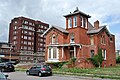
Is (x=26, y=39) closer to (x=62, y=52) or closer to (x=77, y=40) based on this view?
(x=62, y=52)

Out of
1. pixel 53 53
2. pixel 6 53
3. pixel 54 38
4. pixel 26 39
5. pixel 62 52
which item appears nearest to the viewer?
pixel 62 52

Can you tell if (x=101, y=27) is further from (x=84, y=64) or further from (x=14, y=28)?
(x=14, y=28)

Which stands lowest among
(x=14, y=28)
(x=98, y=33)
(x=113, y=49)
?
(x=113, y=49)

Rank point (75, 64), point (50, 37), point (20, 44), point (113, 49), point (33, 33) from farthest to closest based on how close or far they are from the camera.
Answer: point (33, 33), point (20, 44), point (113, 49), point (50, 37), point (75, 64)

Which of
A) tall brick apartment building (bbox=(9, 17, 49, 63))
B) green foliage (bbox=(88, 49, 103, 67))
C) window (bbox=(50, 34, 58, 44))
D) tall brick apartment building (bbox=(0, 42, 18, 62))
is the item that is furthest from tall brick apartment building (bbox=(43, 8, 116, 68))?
tall brick apartment building (bbox=(9, 17, 49, 63))

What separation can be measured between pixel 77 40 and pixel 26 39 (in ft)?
207

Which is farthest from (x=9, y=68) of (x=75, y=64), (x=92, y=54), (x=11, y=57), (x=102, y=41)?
(x=11, y=57)

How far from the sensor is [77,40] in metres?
42.2

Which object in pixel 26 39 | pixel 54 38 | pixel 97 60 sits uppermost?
pixel 26 39

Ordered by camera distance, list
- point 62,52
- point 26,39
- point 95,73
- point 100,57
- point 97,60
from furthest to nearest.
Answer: point 26,39 < point 62,52 < point 100,57 < point 97,60 < point 95,73

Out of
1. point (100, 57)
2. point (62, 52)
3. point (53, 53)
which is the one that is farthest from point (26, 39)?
point (100, 57)

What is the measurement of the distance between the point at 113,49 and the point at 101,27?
301 inches

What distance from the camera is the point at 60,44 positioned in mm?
43531

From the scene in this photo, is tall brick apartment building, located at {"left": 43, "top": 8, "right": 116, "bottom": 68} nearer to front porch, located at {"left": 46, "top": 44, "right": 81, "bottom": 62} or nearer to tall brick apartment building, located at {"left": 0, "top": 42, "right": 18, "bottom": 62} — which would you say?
front porch, located at {"left": 46, "top": 44, "right": 81, "bottom": 62}
